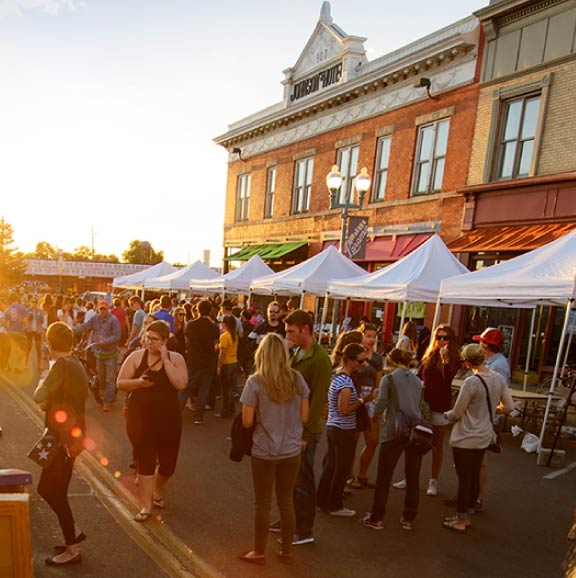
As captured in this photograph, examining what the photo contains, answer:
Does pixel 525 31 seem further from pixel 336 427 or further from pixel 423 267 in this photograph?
pixel 336 427

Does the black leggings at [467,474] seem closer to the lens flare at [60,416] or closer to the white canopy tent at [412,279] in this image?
the lens flare at [60,416]

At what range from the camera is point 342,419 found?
479 centimetres

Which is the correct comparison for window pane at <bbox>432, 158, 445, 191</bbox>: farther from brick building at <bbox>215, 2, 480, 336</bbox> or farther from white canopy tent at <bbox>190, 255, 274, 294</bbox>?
white canopy tent at <bbox>190, 255, 274, 294</bbox>

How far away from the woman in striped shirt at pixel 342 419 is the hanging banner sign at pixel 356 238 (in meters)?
8.71

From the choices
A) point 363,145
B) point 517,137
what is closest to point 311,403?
point 517,137

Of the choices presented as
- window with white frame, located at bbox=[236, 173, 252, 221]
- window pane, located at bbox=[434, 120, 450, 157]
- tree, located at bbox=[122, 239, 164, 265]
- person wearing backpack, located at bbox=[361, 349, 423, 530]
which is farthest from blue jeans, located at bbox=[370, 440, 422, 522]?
tree, located at bbox=[122, 239, 164, 265]

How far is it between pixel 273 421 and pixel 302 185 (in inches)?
783

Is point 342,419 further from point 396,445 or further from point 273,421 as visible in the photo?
point 273,421

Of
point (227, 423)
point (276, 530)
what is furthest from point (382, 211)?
→ point (276, 530)

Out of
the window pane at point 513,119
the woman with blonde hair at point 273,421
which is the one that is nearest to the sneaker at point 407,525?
the woman with blonde hair at point 273,421

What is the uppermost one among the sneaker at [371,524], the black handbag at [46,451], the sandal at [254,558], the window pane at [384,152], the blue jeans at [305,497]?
the window pane at [384,152]

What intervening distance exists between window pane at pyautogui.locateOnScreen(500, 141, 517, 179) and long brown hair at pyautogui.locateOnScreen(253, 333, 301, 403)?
1277 cm

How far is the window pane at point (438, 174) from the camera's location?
643 inches

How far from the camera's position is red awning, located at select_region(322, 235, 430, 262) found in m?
16.8
